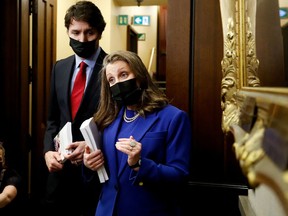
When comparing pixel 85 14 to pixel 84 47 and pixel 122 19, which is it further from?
pixel 122 19

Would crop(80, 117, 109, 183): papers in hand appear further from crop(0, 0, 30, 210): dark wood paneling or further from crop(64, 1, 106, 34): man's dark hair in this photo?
crop(0, 0, 30, 210): dark wood paneling

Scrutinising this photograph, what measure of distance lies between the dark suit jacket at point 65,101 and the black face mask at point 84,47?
2.5 inches

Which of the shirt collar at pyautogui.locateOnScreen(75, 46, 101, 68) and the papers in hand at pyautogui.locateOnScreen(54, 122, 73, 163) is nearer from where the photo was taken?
the papers in hand at pyautogui.locateOnScreen(54, 122, 73, 163)

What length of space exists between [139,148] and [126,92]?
259mm

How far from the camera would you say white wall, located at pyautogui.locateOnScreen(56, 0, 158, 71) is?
3.92 meters

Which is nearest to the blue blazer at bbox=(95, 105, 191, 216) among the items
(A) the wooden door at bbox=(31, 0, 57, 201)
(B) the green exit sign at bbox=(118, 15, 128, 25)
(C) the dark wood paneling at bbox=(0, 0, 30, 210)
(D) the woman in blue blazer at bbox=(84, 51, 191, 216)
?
(D) the woman in blue blazer at bbox=(84, 51, 191, 216)

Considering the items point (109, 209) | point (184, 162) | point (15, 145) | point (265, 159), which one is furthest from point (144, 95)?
point (15, 145)


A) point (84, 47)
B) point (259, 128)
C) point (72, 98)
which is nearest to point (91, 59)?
point (84, 47)

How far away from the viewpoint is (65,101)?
162cm

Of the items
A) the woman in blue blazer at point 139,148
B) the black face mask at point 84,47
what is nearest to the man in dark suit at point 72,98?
the black face mask at point 84,47

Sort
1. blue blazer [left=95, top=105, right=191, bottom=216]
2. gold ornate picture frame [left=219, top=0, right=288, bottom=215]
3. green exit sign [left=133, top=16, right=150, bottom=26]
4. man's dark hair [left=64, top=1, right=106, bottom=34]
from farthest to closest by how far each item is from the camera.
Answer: green exit sign [left=133, top=16, right=150, bottom=26]
man's dark hair [left=64, top=1, right=106, bottom=34]
blue blazer [left=95, top=105, right=191, bottom=216]
gold ornate picture frame [left=219, top=0, right=288, bottom=215]

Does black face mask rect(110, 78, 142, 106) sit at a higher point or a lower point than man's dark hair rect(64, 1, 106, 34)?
lower

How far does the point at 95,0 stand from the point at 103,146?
3903 millimetres

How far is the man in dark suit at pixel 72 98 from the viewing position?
1568 mm
